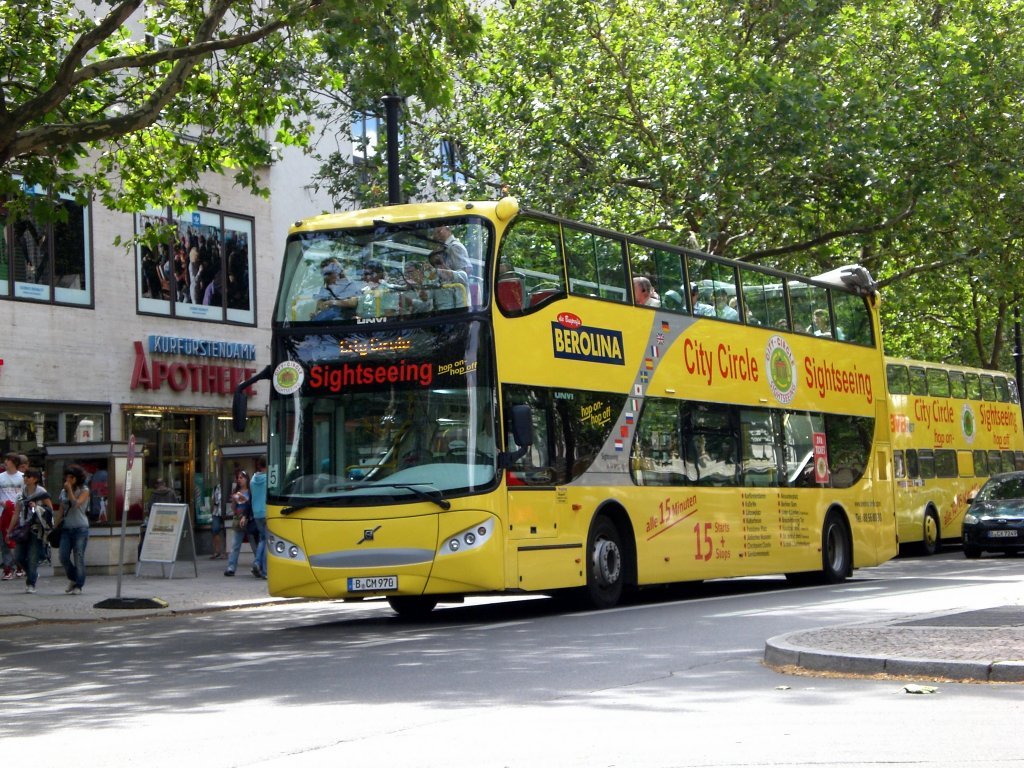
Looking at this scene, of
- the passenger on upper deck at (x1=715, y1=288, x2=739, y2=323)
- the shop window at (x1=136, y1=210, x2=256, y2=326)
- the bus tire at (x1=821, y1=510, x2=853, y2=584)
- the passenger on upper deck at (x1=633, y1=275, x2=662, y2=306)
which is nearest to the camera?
the passenger on upper deck at (x1=633, y1=275, x2=662, y2=306)

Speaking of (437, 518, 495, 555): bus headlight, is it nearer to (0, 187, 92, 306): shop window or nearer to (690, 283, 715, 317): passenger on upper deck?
(690, 283, 715, 317): passenger on upper deck

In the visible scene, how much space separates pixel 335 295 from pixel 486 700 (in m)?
6.98

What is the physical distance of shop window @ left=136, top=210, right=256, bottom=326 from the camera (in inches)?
1241

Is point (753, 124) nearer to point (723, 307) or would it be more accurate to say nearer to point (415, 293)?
point (723, 307)

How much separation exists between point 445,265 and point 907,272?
21.3m

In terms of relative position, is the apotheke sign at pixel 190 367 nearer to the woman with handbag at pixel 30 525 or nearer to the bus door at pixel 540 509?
the woman with handbag at pixel 30 525

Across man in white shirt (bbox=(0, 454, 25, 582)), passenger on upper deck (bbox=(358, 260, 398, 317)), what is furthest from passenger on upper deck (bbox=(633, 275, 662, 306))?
man in white shirt (bbox=(0, 454, 25, 582))

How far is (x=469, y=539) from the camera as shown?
49.3 feet

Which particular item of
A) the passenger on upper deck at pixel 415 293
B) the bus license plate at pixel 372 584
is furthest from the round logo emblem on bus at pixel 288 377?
the bus license plate at pixel 372 584

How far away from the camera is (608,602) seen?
17.4 meters

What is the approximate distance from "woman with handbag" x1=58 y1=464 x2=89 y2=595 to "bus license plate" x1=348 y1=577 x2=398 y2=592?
24.7 feet

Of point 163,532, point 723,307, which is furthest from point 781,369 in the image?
point 163,532

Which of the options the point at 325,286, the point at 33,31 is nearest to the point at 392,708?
the point at 325,286

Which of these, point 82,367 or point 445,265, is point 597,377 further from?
point 82,367
